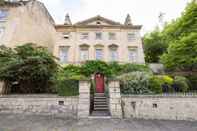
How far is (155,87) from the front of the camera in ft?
30.3

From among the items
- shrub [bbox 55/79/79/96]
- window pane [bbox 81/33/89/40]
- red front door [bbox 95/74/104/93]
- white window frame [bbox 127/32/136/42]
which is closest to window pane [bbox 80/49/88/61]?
window pane [bbox 81/33/89/40]

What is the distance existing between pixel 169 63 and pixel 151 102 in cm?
838

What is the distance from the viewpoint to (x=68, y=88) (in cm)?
873

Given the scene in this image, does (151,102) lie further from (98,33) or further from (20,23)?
(20,23)

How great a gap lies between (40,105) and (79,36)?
11.1 meters

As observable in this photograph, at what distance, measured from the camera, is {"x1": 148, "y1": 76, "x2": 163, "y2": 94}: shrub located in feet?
30.1

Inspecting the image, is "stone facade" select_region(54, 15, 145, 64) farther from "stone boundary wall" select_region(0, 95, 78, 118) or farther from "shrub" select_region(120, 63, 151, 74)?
"stone boundary wall" select_region(0, 95, 78, 118)

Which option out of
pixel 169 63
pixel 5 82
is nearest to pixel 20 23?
pixel 5 82

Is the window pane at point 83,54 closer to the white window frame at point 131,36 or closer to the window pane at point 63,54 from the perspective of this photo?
the window pane at point 63,54

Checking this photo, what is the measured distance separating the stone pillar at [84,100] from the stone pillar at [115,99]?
1402mm

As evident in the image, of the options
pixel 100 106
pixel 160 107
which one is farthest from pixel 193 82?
pixel 100 106

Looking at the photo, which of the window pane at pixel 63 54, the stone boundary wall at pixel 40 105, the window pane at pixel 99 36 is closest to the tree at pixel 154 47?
the window pane at pixel 99 36

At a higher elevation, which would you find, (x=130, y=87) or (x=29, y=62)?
(x=29, y=62)

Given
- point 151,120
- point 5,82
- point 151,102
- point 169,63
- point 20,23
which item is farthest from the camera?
point 20,23
